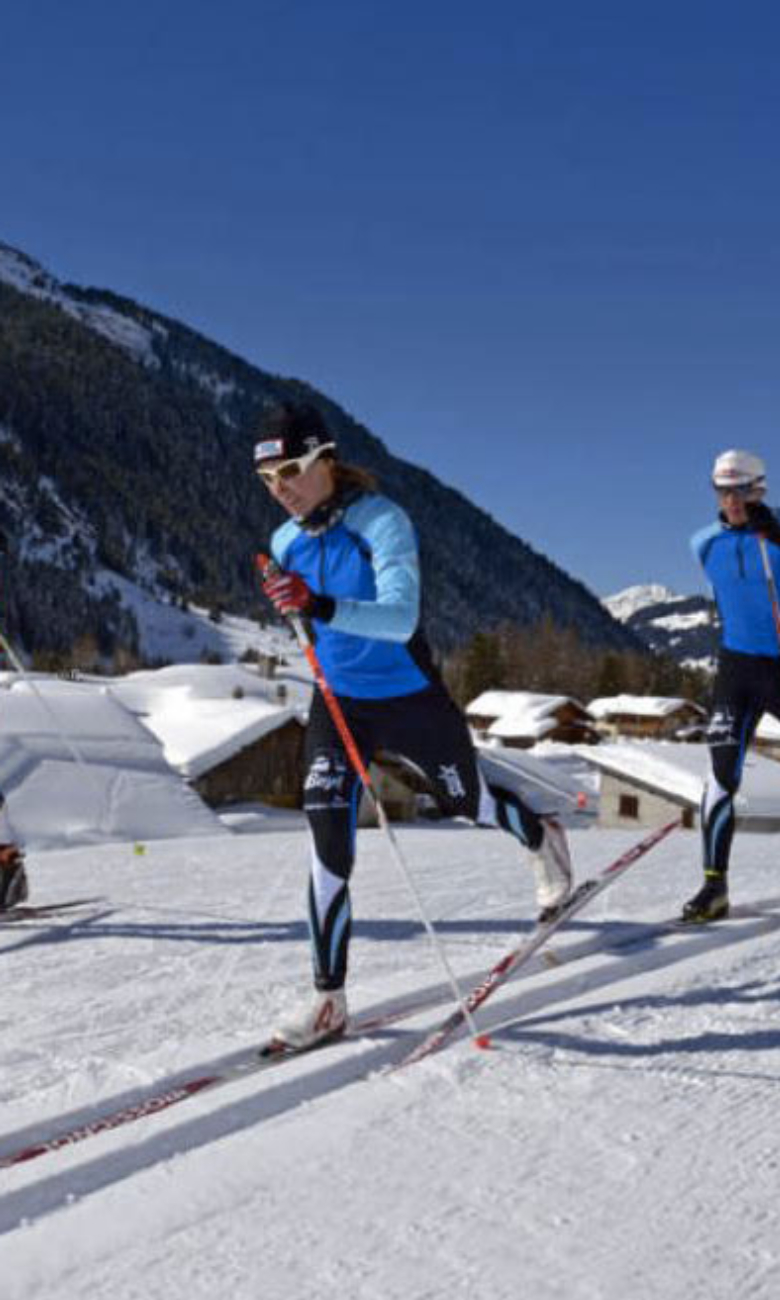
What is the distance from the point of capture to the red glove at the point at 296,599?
3559mm

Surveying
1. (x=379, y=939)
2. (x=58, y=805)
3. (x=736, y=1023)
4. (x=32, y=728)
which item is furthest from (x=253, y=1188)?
(x=32, y=728)

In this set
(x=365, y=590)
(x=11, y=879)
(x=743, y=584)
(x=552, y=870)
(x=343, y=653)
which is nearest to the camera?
(x=365, y=590)

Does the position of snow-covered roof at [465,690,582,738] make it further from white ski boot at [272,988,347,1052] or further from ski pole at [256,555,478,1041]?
white ski boot at [272,988,347,1052]

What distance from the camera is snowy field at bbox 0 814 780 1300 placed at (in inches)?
89.4

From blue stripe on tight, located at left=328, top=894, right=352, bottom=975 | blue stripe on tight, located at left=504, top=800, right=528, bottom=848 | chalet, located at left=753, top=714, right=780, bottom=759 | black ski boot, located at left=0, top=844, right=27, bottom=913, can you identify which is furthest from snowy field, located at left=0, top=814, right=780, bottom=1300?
chalet, located at left=753, top=714, right=780, bottom=759

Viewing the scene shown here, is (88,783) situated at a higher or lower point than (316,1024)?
higher

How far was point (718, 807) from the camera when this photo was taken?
609cm

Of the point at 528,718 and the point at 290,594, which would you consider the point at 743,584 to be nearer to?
the point at 290,594

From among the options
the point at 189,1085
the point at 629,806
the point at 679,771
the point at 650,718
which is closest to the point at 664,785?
the point at 679,771

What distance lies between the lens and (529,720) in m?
83.4

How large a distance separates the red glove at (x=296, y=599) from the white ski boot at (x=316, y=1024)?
4.31 ft

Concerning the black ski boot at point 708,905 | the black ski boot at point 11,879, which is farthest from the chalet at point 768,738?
the black ski boot at point 11,879

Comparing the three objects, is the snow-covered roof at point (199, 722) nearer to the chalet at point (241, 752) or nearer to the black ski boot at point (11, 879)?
the chalet at point (241, 752)

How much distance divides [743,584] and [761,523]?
345 mm
